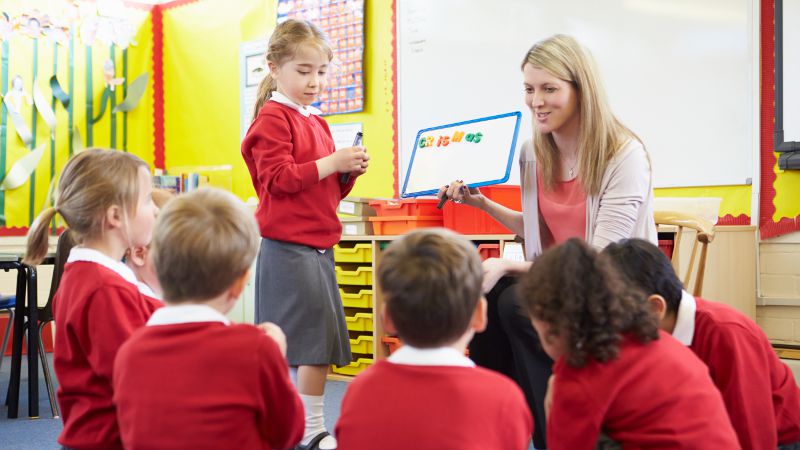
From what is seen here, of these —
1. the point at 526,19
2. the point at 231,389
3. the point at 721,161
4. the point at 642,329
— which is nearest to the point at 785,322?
the point at 721,161

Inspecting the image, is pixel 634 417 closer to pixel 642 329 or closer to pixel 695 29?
pixel 642 329

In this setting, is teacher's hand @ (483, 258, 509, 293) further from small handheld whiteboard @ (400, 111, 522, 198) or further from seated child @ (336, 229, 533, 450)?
seated child @ (336, 229, 533, 450)

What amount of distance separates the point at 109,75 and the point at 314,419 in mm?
3425

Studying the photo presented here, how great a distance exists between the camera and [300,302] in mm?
2018

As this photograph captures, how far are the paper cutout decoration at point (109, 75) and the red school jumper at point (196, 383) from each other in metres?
4.00

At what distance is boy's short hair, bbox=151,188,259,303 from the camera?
1131mm

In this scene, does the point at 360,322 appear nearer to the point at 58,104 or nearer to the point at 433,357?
the point at 58,104

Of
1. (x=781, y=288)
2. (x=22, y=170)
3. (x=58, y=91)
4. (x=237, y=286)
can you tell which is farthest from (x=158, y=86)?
(x=237, y=286)

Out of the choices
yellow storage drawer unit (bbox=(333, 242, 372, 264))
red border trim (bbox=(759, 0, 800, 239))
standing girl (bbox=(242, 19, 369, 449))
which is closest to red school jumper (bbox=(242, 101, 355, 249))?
standing girl (bbox=(242, 19, 369, 449))

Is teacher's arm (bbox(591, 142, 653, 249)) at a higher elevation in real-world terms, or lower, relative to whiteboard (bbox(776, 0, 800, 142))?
lower

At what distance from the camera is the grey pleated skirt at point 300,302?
201 centimetres

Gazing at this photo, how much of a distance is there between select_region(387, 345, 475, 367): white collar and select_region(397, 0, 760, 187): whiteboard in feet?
6.10

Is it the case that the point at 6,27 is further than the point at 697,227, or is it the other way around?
the point at 6,27

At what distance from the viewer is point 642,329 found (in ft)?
3.70
